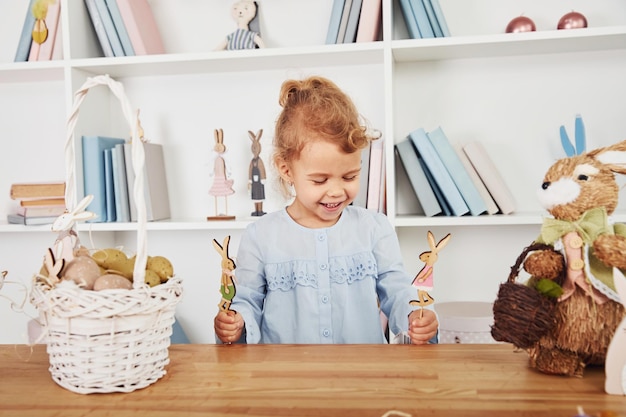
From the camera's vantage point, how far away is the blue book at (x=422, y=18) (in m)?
2.07

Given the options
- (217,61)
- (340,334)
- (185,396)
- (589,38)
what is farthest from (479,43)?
(185,396)

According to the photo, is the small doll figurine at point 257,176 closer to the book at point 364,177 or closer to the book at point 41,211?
the book at point 364,177

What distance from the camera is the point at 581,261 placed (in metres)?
0.83

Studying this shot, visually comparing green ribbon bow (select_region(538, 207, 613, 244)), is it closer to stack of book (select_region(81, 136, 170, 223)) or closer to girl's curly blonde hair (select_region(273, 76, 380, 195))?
girl's curly blonde hair (select_region(273, 76, 380, 195))

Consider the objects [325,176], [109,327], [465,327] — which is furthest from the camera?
[465,327]

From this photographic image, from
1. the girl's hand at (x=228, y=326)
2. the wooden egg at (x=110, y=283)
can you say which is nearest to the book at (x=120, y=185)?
the girl's hand at (x=228, y=326)

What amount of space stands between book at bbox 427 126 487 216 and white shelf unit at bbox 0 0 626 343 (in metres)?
0.05

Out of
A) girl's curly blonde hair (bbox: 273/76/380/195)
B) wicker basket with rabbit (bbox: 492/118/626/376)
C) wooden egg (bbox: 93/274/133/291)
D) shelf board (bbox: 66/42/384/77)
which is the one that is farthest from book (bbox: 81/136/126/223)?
wicker basket with rabbit (bbox: 492/118/626/376)

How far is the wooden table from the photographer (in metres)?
0.76

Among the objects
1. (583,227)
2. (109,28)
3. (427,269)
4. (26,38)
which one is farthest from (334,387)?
(26,38)

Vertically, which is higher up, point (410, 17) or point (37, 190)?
point (410, 17)

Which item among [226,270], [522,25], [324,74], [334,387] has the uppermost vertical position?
[522,25]

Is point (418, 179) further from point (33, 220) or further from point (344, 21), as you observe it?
point (33, 220)

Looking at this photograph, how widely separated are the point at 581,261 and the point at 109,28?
1.87 m
